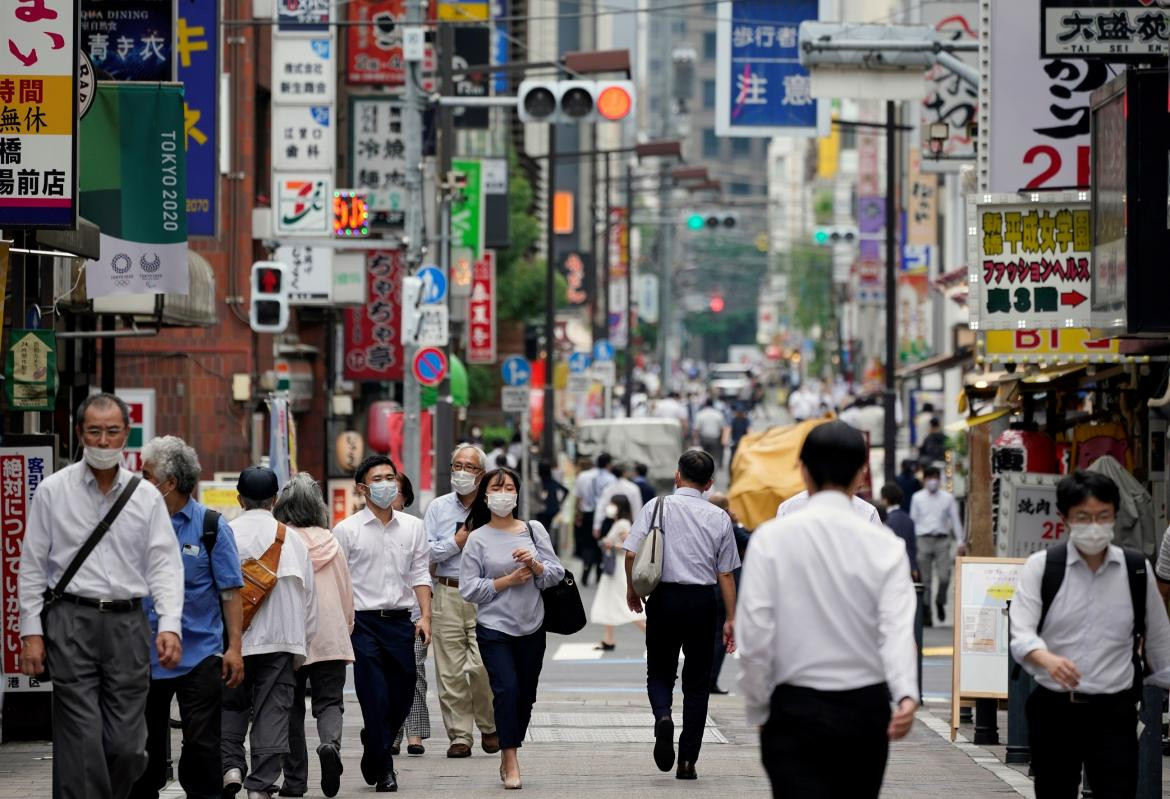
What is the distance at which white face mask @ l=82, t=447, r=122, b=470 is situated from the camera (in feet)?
28.2

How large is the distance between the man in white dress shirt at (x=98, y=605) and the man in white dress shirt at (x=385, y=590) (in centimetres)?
303

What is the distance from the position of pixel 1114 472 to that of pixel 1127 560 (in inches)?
271

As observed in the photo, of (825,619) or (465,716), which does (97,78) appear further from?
(825,619)

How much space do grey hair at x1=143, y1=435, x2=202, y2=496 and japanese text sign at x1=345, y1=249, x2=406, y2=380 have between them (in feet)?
73.3

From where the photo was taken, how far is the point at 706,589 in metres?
12.0

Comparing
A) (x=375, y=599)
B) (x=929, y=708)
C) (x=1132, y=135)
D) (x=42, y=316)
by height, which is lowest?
(x=929, y=708)

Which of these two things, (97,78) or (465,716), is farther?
(97,78)

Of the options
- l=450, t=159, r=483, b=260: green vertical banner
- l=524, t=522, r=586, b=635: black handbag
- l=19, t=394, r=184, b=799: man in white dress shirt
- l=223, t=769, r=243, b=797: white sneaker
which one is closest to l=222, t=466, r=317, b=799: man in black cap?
l=223, t=769, r=243, b=797: white sneaker

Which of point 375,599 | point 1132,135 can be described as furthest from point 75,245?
point 1132,135

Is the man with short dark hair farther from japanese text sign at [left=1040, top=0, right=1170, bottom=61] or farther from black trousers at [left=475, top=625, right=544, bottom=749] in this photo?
japanese text sign at [left=1040, top=0, right=1170, bottom=61]

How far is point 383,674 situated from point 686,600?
180cm

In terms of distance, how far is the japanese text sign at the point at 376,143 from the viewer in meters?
29.7

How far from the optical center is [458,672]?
13461 mm

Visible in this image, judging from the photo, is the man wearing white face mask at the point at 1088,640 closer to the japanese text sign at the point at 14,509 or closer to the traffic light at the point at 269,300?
the japanese text sign at the point at 14,509
